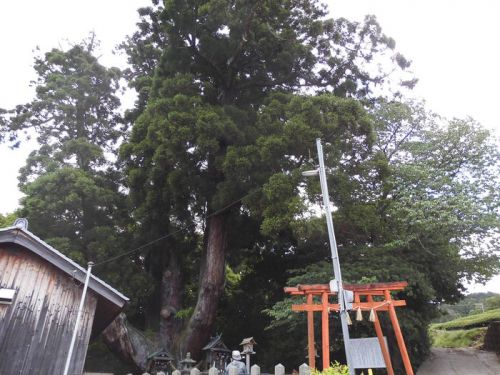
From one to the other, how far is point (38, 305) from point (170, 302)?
Answer: 9.04 meters

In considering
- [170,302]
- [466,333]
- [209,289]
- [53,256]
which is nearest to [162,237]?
[170,302]

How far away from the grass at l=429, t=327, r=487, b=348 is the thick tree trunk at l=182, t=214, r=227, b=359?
13.2 metres

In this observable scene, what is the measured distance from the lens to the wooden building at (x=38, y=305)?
283 inches

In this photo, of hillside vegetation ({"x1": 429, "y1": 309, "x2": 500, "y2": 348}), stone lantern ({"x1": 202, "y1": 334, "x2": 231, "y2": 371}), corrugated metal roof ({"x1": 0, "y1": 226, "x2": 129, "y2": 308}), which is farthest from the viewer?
hillside vegetation ({"x1": 429, "y1": 309, "x2": 500, "y2": 348})

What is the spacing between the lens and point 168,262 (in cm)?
1736

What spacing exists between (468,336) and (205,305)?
1696 cm

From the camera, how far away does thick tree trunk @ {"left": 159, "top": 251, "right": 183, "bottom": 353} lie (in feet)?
50.3

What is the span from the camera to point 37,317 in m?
7.50

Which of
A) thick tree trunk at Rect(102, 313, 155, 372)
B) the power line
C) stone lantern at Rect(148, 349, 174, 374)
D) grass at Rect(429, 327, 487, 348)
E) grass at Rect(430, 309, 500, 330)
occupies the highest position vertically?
the power line

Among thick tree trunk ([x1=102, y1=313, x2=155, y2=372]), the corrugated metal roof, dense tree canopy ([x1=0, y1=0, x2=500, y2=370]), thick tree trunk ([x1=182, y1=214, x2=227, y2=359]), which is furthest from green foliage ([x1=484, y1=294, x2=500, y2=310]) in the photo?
the corrugated metal roof

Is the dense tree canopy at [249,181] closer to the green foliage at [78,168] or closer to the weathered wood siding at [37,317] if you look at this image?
the green foliage at [78,168]

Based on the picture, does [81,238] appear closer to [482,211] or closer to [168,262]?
[168,262]

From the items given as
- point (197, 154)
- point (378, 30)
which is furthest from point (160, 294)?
point (378, 30)

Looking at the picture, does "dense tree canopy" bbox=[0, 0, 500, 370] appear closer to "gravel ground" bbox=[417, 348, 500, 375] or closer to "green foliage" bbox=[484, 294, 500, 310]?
"gravel ground" bbox=[417, 348, 500, 375]
